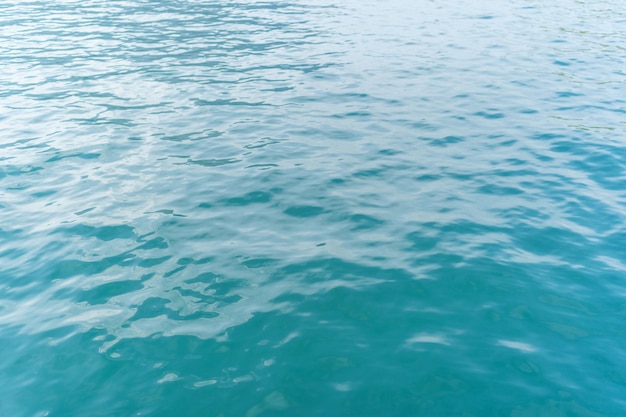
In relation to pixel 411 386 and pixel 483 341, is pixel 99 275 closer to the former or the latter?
pixel 411 386

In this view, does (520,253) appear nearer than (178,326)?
No

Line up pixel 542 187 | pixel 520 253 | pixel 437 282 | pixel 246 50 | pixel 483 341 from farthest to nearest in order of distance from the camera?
pixel 246 50, pixel 542 187, pixel 520 253, pixel 437 282, pixel 483 341

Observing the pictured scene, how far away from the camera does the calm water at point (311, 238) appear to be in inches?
341

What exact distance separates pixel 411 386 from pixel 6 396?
626 centimetres

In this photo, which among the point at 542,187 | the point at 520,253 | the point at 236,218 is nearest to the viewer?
the point at 520,253

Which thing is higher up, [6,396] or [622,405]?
[6,396]

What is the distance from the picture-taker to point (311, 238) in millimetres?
12500

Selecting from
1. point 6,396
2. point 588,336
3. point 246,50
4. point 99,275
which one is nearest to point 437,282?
point 588,336

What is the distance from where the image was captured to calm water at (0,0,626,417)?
8.66 m

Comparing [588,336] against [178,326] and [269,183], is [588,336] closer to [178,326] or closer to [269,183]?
[178,326]

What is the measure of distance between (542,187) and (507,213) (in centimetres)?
210

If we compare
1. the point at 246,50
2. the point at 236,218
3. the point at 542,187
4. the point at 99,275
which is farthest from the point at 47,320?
the point at 246,50

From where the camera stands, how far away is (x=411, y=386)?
8.55 m

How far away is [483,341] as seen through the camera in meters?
9.48
